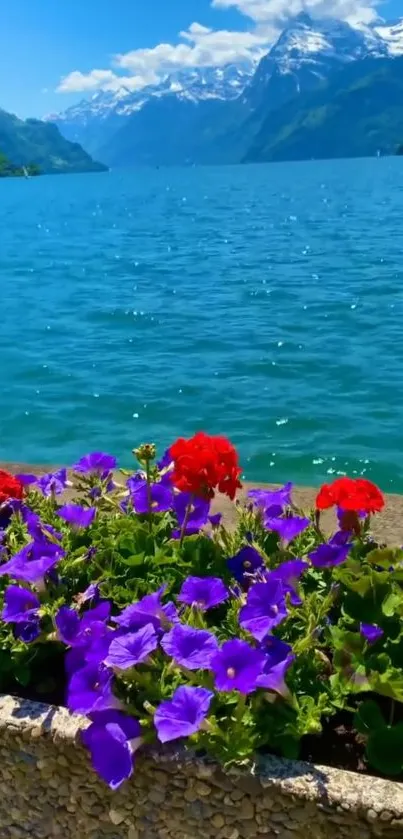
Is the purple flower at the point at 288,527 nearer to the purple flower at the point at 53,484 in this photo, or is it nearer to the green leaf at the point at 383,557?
the green leaf at the point at 383,557

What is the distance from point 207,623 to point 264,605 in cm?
35

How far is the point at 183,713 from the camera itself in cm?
232

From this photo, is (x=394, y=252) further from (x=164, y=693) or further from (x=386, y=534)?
(x=164, y=693)

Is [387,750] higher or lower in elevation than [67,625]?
lower

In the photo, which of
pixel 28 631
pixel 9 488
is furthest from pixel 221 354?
pixel 28 631

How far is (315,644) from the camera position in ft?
8.70

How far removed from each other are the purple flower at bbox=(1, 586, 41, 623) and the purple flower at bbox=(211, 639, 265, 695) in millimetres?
717

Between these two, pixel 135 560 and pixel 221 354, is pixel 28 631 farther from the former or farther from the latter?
pixel 221 354

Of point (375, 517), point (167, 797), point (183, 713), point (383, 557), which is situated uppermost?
point (383, 557)

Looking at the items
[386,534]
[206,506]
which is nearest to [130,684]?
[206,506]

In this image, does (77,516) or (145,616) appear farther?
(77,516)

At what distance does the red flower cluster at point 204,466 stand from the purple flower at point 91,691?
0.71 metres

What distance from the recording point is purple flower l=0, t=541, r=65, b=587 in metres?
2.85

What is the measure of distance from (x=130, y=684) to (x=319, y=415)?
8.84 meters
